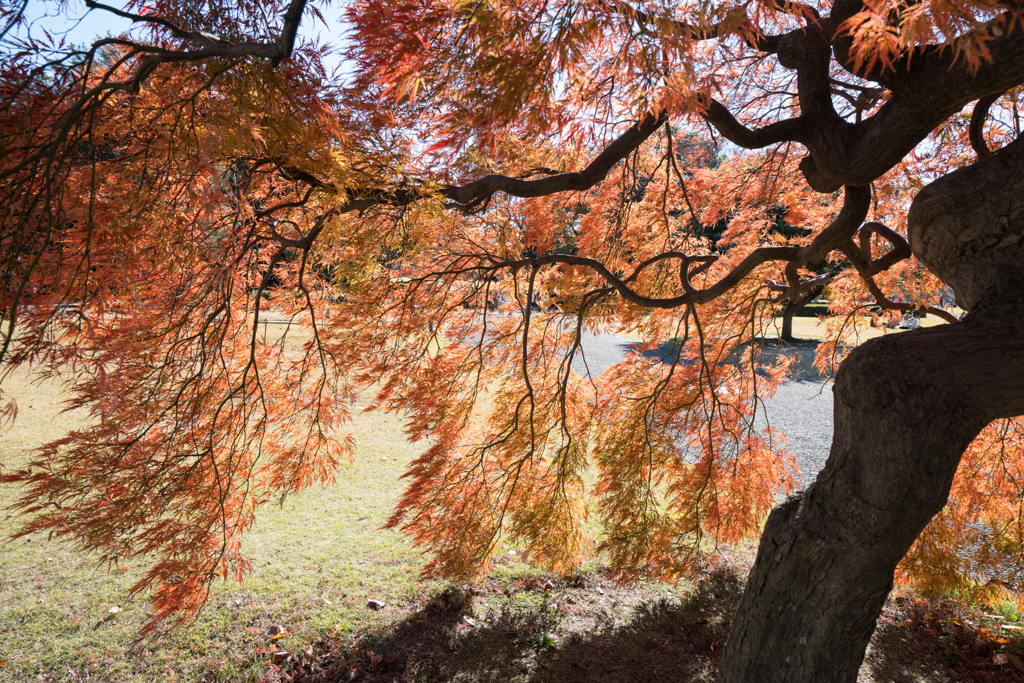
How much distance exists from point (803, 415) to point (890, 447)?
6.90m

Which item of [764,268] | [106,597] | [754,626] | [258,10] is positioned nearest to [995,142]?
[764,268]

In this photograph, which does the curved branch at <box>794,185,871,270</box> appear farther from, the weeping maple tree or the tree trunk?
the tree trunk

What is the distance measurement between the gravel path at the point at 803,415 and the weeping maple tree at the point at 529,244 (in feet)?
3.73

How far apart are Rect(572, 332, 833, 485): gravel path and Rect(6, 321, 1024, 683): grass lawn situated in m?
1.79

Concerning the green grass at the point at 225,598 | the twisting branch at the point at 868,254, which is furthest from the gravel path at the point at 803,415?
the green grass at the point at 225,598

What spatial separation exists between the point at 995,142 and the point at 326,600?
526cm

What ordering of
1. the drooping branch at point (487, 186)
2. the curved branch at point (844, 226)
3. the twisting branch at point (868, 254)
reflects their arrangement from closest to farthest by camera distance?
the drooping branch at point (487, 186) < the curved branch at point (844, 226) < the twisting branch at point (868, 254)

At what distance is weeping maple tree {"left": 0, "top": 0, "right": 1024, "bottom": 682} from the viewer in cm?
159

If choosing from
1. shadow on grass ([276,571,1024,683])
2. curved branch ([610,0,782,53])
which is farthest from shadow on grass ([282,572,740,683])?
curved branch ([610,0,782,53])

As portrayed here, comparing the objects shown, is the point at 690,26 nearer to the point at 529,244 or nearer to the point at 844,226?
the point at 844,226

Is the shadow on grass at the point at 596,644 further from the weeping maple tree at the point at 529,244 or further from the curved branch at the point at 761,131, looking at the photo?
the curved branch at the point at 761,131

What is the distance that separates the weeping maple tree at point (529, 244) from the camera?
159 cm

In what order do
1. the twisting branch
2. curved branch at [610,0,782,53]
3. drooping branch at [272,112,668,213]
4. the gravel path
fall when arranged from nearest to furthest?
curved branch at [610,0,782,53] → drooping branch at [272,112,668,213] → the twisting branch → the gravel path

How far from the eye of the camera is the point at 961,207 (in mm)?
1774
